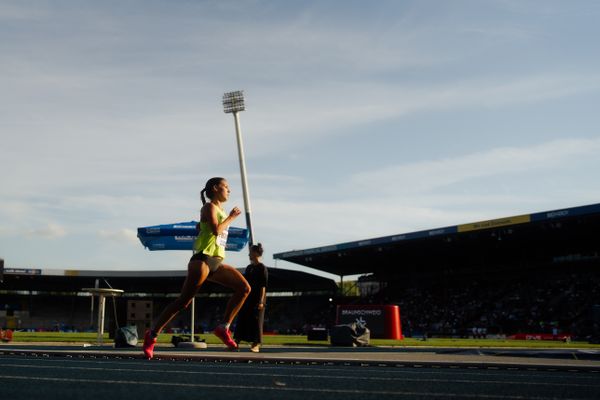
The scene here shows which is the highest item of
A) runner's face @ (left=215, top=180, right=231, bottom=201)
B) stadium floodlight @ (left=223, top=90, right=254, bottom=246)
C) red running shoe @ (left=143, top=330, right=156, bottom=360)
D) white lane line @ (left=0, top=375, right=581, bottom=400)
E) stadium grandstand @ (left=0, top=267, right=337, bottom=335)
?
stadium floodlight @ (left=223, top=90, right=254, bottom=246)

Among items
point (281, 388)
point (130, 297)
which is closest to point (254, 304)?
point (281, 388)

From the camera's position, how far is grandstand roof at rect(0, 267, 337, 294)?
206 feet

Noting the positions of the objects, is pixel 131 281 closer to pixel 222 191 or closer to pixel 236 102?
pixel 236 102

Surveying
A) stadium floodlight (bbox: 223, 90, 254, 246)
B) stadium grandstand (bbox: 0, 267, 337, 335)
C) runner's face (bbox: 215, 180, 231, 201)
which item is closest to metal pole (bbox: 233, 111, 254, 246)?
stadium floodlight (bbox: 223, 90, 254, 246)

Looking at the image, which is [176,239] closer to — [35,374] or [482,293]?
[35,374]

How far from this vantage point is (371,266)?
61.7 metres

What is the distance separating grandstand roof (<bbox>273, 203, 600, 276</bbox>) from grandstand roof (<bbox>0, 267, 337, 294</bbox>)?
9.59ft

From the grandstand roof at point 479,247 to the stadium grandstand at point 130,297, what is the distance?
4244mm

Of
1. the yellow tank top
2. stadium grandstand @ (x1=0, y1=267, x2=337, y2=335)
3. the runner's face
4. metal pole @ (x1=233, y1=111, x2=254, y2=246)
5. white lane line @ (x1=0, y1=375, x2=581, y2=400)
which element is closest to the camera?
white lane line @ (x1=0, y1=375, x2=581, y2=400)

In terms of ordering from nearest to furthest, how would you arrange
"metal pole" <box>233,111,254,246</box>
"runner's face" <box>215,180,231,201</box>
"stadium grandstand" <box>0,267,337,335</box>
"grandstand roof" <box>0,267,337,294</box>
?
"runner's face" <box>215,180,231,201</box>
"metal pole" <box>233,111,254,246</box>
"grandstand roof" <box>0,267,337,294</box>
"stadium grandstand" <box>0,267,337,335</box>

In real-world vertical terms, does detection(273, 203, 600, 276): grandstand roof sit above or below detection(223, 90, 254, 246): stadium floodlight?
below

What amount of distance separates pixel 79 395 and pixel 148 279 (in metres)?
66.5

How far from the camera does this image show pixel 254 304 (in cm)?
1073

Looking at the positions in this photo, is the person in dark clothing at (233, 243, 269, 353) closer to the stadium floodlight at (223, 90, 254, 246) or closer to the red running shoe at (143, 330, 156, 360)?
the red running shoe at (143, 330, 156, 360)
